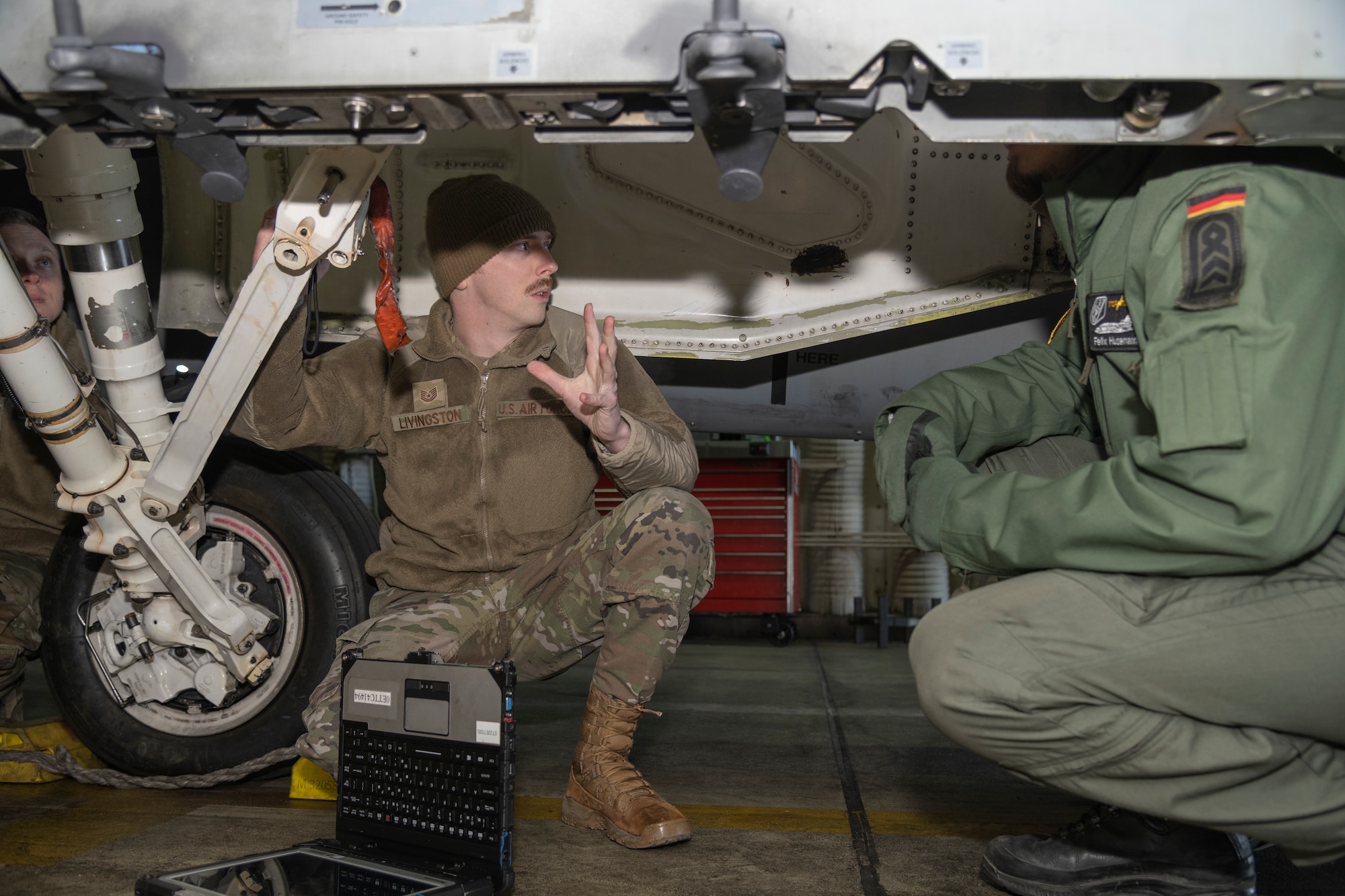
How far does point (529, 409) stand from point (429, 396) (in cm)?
25

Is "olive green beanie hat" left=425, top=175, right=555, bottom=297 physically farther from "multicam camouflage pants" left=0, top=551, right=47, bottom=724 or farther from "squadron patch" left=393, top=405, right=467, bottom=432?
"multicam camouflage pants" left=0, top=551, right=47, bottom=724

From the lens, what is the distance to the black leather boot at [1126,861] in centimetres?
157

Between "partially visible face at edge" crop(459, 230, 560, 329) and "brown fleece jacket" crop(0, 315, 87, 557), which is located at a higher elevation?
"partially visible face at edge" crop(459, 230, 560, 329)

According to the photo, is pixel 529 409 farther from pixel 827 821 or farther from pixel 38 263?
pixel 38 263

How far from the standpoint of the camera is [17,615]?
8.57 feet

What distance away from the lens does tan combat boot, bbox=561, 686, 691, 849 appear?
188 centimetres

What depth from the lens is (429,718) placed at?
64.9 inches

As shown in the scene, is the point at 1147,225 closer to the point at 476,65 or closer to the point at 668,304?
the point at 476,65

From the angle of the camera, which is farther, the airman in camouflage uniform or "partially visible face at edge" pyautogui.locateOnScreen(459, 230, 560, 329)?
"partially visible face at edge" pyautogui.locateOnScreen(459, 230, 560, 329)

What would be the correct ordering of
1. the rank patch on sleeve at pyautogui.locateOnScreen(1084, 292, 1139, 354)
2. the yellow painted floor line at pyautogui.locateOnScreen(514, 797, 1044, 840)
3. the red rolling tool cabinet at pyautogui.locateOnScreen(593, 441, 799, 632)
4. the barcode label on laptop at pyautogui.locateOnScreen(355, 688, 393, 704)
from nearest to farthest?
the rank patch on sleeve at pyautogui.locateOnScreen(1084, 292, 1139, 354) < the barcode label on laptop at pyautogui.locateOnScreen(355, 688, 393, 704) < the yellow painted floor line at pyautogui.locateOnScreen(514, 797, 1044, 840) < the red rolling tool cabinet at pyautogui.locateOnScreen(593, 441, 799, 632)

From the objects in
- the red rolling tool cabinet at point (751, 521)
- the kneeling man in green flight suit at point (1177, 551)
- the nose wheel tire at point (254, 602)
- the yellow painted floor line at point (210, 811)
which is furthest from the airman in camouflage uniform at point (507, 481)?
the red rolling tool cabinet at point (751, 521)

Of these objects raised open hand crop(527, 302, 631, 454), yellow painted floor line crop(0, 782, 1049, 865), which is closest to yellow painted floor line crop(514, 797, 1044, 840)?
yellow painted floor line crop(0, 782, 1049, 865)

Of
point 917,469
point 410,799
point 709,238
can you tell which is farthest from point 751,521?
point 410,799

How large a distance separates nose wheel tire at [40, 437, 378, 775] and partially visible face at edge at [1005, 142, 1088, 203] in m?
1.72
